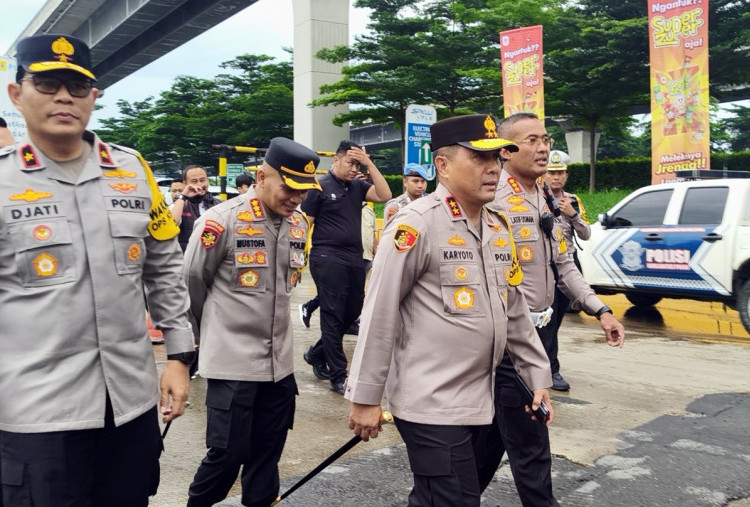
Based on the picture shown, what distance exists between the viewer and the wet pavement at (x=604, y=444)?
164 inches

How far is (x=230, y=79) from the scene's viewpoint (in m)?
41.2

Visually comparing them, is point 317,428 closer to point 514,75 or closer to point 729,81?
point 514,75

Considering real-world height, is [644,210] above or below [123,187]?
above

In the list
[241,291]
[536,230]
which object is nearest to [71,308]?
[241,291]

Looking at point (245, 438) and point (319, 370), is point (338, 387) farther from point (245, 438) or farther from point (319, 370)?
point (245, 438)

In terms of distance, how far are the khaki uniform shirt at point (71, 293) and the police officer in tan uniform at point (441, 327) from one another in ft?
2.55

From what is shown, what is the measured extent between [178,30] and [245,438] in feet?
115

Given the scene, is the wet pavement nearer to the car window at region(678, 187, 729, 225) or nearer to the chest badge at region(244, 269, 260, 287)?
the chest badge at region(244, 269, 260, 287)

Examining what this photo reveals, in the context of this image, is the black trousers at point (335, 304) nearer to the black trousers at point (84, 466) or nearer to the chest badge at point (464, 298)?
the chest badge at point (464, 298)

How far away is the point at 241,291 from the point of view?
12.0 feet

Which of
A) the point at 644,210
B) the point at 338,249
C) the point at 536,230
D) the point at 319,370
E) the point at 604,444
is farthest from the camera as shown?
the point at 644,210

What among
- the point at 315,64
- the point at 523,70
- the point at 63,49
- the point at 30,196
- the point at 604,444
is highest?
the point at 315,64

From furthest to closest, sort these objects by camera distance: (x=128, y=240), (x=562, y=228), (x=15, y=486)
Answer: (x=562, y=228) → (x=128, y=240) → (x=15, y=486)

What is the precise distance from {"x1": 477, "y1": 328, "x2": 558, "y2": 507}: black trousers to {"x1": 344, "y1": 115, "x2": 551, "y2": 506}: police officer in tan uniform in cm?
52
